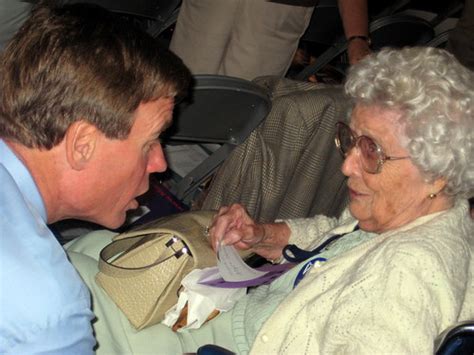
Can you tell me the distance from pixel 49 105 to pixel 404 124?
0.96 meters

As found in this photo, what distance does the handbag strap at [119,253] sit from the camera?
5.49 feet

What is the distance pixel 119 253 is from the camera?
6.07ft

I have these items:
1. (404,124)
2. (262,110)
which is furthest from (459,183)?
(262,110)

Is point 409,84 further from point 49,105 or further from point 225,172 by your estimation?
point 49,105

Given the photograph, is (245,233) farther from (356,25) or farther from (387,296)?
(356,25)

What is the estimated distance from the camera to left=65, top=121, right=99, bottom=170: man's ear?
119 centimetres

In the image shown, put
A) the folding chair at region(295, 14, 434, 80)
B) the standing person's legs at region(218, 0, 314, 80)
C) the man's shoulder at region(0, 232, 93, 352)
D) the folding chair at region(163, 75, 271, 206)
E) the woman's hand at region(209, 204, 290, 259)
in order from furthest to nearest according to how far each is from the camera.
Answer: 1. the folding chair at region(295, 14, 434, 80)
2. the standing person's legs at region(218, 0, 314, 80)
3. the folding chair at region(163, 75, 271, 206)
4. the woman's hand at region(209, 204, 290, 259)
5. the man's shoulder at region(0, 232, 93, 352)

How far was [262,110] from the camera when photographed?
215cm

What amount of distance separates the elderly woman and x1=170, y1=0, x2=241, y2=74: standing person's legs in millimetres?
1110

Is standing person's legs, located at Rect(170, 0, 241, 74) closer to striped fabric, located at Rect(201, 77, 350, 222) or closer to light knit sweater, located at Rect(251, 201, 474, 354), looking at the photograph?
striped fabric, located at Rect(201, 77, 350, 222)

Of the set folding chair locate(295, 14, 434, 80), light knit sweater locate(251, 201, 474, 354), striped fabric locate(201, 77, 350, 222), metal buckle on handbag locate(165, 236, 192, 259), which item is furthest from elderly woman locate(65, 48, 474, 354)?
folding chair locate(295, 14, 434, 80)

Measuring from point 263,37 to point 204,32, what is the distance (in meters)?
0.30

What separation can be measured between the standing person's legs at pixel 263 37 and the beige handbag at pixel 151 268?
50.1 inches

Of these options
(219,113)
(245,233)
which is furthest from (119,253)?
(219,113)
